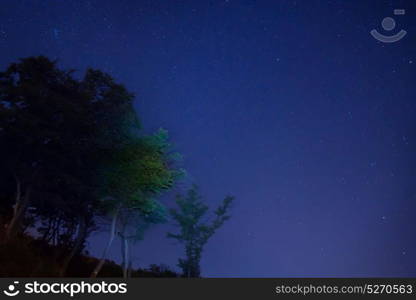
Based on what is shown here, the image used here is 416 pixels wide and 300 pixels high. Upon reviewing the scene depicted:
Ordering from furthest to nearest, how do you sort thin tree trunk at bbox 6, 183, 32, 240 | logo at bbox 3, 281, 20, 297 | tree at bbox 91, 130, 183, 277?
tree at bbox 91, 130, 183, 277 → thin tree trunk at bbox 6, 183, 32, 240 → logo at bbox 3, 281, 20, 297

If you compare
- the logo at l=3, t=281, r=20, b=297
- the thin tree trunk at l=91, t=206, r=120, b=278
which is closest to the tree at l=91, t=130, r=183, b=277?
the thin tree trunk at l=91, t=206, r=120, b=278

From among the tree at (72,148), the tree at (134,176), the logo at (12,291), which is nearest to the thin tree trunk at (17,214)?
the tree at (72,148)

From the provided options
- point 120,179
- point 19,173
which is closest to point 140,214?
point 120,179

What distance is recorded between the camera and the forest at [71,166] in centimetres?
1822

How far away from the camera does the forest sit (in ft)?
59.8

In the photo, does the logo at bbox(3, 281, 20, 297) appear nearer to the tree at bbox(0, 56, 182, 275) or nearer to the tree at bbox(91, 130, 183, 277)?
the tree at bbox(0, 56, 182, 275)

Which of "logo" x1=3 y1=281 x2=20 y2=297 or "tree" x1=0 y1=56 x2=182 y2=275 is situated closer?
"logo" x1=3 y1=281 x2=20 y2=297

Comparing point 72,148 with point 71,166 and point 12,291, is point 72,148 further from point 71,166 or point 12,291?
point 12,291

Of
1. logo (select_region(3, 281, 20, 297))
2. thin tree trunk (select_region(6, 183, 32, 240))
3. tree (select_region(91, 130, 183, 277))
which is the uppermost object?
tree (select_region(91, 130, 183, 277))

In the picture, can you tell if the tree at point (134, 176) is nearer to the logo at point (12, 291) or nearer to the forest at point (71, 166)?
the forest at point (71, 166)

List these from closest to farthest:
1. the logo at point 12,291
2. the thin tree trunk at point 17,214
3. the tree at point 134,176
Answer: the logo at point 12,291 < the thin tree trunk at point 17,214 < the tree at point 134,176

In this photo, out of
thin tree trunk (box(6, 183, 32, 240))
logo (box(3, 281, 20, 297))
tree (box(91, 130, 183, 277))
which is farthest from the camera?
tree (box(91, 130, 183, 277))

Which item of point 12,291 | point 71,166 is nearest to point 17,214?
point 71,166

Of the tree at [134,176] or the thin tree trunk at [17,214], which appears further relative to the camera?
the tree at [134,176]
